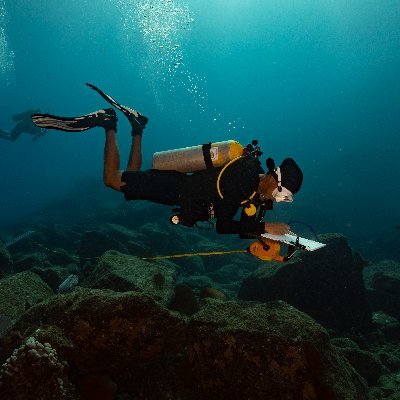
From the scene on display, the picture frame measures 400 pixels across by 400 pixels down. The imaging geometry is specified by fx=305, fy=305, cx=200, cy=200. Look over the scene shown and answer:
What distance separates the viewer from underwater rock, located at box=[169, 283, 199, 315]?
772cm

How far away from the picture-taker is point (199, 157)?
468cm

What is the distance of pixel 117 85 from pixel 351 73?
425 ft

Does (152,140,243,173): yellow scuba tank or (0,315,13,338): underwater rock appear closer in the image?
(152,140,243,173): yellow scuba tank

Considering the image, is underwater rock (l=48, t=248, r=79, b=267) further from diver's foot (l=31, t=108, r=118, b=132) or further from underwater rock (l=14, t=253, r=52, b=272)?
diver's foot (l=31, t=108, r=118, b=132)

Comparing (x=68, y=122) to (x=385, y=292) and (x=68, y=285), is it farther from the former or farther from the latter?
(x=385, y=292)

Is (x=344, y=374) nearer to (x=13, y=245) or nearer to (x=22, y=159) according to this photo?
(x=13, y=245)

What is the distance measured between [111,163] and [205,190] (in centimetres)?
181

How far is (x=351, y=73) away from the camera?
519ft

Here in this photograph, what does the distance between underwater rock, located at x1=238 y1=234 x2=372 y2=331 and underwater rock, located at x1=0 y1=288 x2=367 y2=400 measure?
6.45 meters

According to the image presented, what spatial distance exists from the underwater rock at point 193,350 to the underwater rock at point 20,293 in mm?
2163

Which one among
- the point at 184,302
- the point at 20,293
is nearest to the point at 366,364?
the point at 184,302

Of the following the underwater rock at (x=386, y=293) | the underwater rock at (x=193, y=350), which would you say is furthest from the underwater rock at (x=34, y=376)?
the underwater rock at (x=386, y=293)

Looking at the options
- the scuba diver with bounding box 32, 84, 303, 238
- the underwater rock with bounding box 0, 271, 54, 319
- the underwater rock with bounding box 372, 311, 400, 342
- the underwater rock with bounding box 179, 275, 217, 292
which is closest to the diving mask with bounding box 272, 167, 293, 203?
the scuba diver with bounding box 32, 84, 303, 238

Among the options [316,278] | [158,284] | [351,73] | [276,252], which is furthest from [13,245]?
[351,73]
